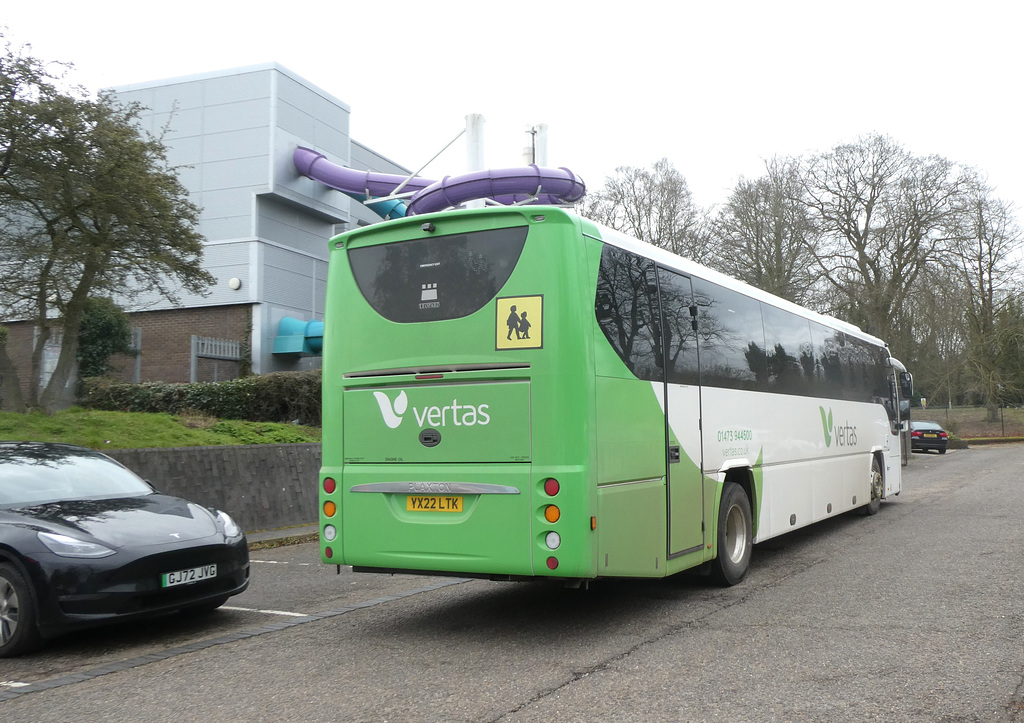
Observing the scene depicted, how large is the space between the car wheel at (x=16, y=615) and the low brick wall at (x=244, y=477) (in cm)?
529

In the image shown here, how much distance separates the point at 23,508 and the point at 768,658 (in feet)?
18.3

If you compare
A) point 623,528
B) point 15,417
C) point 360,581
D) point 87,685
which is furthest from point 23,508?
point 15,417

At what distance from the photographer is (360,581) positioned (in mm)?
9680

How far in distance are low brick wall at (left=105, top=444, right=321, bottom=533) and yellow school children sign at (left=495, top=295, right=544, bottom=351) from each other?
6.96 m

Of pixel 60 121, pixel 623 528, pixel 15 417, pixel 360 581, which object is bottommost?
pixel 360 581

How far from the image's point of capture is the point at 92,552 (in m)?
6.44

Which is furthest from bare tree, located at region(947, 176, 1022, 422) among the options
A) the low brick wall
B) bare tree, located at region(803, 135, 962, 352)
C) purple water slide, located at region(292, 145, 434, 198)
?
the low brick wall

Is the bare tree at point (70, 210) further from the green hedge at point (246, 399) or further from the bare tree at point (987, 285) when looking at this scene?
the bare tree at point (987, 285)

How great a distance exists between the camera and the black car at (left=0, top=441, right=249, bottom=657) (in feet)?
20.8

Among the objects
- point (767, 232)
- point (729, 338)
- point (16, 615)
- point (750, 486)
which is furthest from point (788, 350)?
point (767, 232)

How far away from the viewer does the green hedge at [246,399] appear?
2056 centimetres

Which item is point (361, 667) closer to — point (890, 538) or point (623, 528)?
point (623, 528)

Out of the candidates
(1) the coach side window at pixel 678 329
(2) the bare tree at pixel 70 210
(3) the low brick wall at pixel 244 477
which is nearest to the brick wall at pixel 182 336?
(2) the bare tree at pixel 70 210

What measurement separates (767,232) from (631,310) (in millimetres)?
34052
